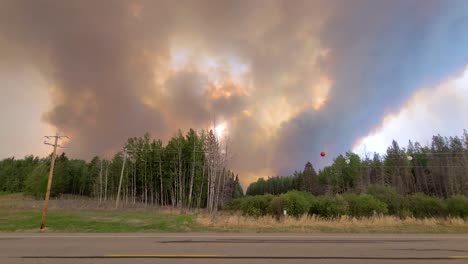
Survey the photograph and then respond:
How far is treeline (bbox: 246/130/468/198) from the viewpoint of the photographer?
59.9 metres

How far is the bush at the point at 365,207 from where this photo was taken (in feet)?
88.8

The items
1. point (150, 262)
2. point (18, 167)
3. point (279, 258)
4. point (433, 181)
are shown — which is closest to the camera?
point (150, 262)

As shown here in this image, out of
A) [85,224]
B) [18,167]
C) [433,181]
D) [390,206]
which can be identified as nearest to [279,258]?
[85,224]

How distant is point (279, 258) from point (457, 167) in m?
64.5

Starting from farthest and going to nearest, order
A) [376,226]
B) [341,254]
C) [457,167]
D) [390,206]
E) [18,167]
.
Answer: [18,167] → [457,167] → [390,206] → [376,226] → [341,254]

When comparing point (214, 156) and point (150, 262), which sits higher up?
point (214, 156)

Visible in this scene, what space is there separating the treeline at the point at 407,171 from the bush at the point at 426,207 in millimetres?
21949

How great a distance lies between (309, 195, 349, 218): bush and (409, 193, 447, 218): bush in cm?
691

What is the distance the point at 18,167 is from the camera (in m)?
119

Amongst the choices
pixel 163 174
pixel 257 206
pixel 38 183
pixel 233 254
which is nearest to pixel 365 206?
pixel 257 206

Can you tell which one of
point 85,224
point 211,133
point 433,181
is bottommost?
point 85,224

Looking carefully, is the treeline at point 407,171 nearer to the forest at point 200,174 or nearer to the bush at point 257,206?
the forest at point 200,174

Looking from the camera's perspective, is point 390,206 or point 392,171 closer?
point 390,206

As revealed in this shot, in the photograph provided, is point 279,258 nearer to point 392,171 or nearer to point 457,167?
point 457,167
